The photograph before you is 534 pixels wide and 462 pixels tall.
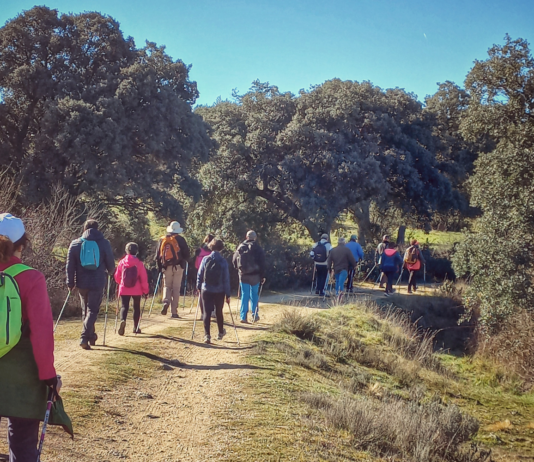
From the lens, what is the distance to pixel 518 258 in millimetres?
16828

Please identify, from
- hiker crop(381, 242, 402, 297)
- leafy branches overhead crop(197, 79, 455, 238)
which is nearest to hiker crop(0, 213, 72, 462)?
hiker crop(381, 242, 402, 297)

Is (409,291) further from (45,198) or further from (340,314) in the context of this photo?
(45,198)

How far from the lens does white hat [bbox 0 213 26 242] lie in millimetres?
3768

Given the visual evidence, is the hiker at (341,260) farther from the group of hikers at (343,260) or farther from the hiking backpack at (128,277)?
the hiking backpack at (128,277)

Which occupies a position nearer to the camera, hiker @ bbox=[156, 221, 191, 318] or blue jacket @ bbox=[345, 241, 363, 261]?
hiker @ bbox=[156, 221, 191, 318]

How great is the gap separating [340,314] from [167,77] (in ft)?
43.6

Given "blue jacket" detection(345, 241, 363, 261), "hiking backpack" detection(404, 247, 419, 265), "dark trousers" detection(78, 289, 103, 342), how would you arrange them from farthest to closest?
"hiking backpack" detection(404, 247, 419, 265) < "blue jacket" detection(345, 241, 363, 261) < "dark trousers" detection(78, 289, 103, 342)

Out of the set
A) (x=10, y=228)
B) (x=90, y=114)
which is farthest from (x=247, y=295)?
(x=90, y=114)

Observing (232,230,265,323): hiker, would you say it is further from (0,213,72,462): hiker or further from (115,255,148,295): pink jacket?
(0,213,72,462): hiker

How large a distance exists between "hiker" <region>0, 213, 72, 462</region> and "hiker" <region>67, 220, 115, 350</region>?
5301mm

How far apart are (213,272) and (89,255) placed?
243 cm

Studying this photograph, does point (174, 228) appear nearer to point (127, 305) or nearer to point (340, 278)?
point (127, 305)

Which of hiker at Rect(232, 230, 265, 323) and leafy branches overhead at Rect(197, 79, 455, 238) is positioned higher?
leafy branches overhead at Rect(197, 79, 455, 238)

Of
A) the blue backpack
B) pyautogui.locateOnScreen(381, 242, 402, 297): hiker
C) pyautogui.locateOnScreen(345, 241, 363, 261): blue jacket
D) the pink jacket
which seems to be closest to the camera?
the blue backpack
